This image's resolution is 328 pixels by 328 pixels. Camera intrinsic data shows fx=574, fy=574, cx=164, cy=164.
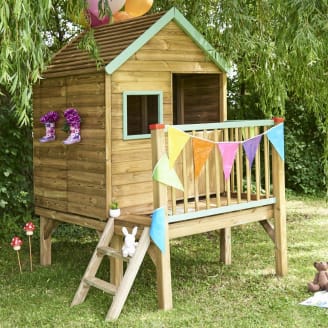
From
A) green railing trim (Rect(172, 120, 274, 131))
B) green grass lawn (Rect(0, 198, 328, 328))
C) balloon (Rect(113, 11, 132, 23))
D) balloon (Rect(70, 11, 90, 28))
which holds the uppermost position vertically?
balloon (Rect(113, 11, 132, 23))

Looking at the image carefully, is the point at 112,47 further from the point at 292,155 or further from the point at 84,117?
the point at 292,155

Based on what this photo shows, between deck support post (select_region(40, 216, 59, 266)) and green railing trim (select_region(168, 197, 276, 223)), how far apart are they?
6.57 ft

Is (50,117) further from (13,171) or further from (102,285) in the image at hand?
(13,171)

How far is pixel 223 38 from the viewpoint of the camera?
680 cm

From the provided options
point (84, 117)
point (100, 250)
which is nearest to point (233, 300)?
point (100, 250)

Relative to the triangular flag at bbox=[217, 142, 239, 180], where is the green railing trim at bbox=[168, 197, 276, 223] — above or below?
below

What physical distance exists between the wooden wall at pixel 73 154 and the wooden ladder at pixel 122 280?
30cm

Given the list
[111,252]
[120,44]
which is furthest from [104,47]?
[111,252]

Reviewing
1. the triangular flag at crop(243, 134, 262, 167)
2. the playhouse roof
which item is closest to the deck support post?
the playhouse roof

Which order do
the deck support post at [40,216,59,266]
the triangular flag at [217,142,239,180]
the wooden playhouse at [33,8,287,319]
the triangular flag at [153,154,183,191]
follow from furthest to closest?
1. the deck support post at [40,216,59,266]
2. the triangular flag at [217,142,239,180]
3. the wooden playhouse at [33,8,287,319]
4. the triangular flag at [153,154,183,191]

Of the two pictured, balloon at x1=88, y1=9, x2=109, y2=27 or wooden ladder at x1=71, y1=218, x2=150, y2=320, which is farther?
balloon at x1=88, y1=9, x2=109, y2=27

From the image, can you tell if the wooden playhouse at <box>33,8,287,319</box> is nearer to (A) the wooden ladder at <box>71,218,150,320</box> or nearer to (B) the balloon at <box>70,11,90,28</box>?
(A) the wooden ladder at <box>71,218,150,320</box>

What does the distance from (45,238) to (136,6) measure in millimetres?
2832

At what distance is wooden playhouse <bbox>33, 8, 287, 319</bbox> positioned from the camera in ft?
16.9
